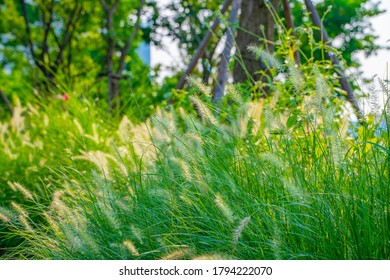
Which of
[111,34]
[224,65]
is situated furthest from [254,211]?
[111,34]

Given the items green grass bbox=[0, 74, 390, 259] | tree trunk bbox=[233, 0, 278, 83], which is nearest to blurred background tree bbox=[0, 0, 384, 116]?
tree trunk bbox=[233, 0, 278, 83]

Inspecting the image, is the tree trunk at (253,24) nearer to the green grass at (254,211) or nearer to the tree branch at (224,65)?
the tree branch at (224,65)

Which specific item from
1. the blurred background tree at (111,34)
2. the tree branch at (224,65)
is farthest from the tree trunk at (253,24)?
the blurred background tree at (111,34)

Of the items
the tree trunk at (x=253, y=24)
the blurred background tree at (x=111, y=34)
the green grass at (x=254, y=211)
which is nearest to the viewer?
the green grass at (x=254, y=211)

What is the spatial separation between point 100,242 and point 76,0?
9427 mm

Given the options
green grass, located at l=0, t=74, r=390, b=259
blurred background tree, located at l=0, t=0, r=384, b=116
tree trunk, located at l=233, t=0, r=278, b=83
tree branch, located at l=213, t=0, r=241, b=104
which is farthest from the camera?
blurred background tree, located at l=0, t=0, r=384, b=116

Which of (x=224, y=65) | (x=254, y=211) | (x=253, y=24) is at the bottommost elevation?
(x=254, y=211)

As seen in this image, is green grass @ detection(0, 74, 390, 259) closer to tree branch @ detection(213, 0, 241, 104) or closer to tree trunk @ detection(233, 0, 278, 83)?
tree branch @ detection(213, 0, 241, 104)

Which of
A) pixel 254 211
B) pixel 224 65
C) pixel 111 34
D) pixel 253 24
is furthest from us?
pixel 111 34

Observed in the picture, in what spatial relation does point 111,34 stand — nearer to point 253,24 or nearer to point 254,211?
point 253,24

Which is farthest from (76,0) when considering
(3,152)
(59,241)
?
(59,241)

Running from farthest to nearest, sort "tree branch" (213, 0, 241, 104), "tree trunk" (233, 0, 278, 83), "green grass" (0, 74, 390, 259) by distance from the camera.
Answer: "tree trunk" (233, 0, 278, 83)
"tree branch" (213, 0, 241, 104)
"green grass" (0, 74, 390, 259)

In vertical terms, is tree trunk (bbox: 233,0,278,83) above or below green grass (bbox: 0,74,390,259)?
above

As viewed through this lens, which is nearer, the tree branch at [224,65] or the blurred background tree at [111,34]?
the tree branch at [224,65]
